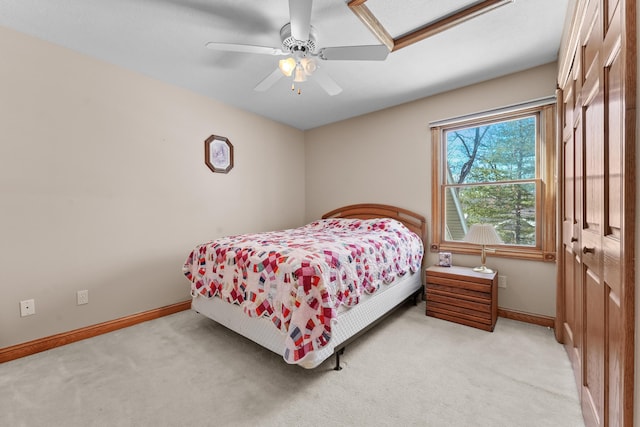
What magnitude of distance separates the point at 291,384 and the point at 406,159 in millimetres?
2780

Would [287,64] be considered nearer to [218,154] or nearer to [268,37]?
[268,37]

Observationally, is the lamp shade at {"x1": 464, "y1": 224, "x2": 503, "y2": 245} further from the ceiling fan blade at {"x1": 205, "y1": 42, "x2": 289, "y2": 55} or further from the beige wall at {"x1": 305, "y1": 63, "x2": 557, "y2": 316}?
the ceiling fan blade at {"x1": 205, "y1": 42, "x2": 289, "y2": 55}

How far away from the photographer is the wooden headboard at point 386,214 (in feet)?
11.0

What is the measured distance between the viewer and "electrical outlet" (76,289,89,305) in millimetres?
2391

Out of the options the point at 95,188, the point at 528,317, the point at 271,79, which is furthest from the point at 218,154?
the point at 528,317

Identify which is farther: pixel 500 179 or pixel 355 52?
pixel 500 179

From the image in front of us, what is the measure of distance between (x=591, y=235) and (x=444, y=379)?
121cm

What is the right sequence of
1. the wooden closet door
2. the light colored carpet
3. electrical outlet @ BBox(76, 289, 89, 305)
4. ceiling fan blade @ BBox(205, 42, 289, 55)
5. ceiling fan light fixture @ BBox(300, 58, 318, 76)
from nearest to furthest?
the wooden closet door < the light colored carpet < ceiling fan blade @ BBox(205, 42, 289, 55) < ceiling fan light fixture @ BBox(300, 58, 318, 76) < electrical outlet @ BBox(76, 289, 89, 305)

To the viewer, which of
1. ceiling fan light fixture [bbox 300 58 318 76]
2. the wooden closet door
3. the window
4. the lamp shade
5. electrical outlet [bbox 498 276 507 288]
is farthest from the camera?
electrical outlet [bbox 498 276 507 288]

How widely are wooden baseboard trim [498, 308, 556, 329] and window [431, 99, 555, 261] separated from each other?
1.82 ft

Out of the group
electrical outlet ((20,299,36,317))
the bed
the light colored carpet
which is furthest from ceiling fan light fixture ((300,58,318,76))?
electrical outlet ((20,299,36,317))

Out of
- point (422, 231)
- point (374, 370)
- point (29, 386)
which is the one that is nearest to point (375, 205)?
point (422, 231)

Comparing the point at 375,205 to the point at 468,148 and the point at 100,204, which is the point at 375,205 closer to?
the point at 468,148

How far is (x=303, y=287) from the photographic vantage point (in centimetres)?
169
